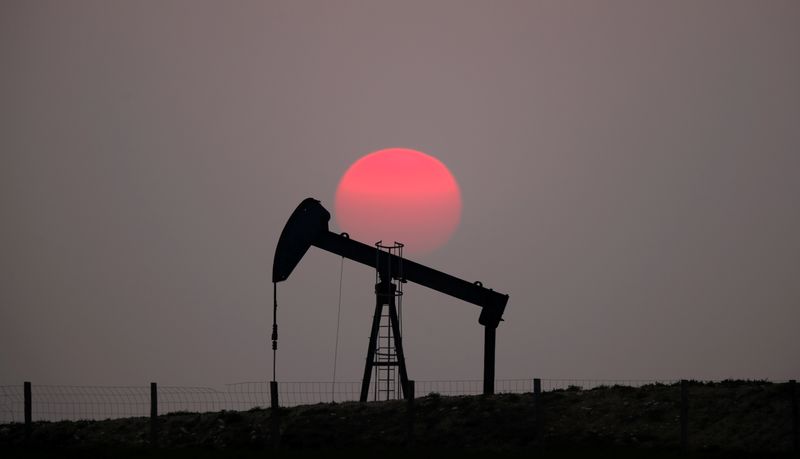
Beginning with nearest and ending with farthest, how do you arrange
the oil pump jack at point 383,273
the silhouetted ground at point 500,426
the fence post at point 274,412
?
the fence post at point 274,412 → the silhouetted ground at point 500,426 → the oil pump jack at point 383,273

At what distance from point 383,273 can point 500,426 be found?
9.54 m

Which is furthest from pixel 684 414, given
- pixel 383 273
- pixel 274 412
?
pixel 383 273

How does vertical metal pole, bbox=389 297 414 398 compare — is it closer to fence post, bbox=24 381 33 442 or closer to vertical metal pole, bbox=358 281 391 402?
vertical metal pole, bbox=358 281 391 402

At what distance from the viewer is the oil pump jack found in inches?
1282

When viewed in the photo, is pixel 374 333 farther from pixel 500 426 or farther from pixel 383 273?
pixel 500 426

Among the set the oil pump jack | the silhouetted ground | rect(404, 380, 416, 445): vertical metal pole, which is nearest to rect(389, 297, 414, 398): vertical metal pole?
the oil pump jack

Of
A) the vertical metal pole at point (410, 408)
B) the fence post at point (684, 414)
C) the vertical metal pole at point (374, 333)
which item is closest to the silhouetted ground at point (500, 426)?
the fence post at point (684, 414)

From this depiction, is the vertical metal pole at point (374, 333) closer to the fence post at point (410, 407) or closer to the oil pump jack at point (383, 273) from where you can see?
the oil pump jack at point (383, 273)

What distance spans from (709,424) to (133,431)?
12569mm

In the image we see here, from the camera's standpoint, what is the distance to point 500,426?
2523 centimetres

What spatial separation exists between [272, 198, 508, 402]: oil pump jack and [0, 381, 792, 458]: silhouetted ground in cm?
629

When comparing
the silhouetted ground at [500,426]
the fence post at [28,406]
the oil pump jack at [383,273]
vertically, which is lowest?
the silhouetted ground at [500,426]

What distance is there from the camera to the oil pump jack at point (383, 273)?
32562 mm

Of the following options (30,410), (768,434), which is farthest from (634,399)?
(30,410)
